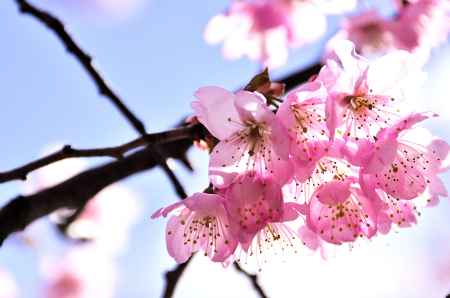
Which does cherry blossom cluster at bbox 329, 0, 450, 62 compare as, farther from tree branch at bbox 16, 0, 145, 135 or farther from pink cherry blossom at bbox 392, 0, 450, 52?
tree branch at bbox 16, 0, 145, 135

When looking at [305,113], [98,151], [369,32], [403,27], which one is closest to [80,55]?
[98,151]

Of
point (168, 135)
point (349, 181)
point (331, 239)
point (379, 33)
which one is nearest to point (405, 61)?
point (349, 181)

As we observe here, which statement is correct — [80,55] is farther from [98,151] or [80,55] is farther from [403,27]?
[403,27]

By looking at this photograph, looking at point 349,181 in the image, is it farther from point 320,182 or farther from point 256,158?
point 256,158

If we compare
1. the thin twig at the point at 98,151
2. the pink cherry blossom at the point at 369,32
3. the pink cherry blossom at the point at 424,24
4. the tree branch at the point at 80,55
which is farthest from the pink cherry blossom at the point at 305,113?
the pink cherry blossom at the point at 369,32

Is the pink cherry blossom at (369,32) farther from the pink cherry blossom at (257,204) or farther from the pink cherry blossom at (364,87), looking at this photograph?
the pink cherry blossom at (257,204)

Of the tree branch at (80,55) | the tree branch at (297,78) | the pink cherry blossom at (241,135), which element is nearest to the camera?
the pink cherry blossom at (241,135)
